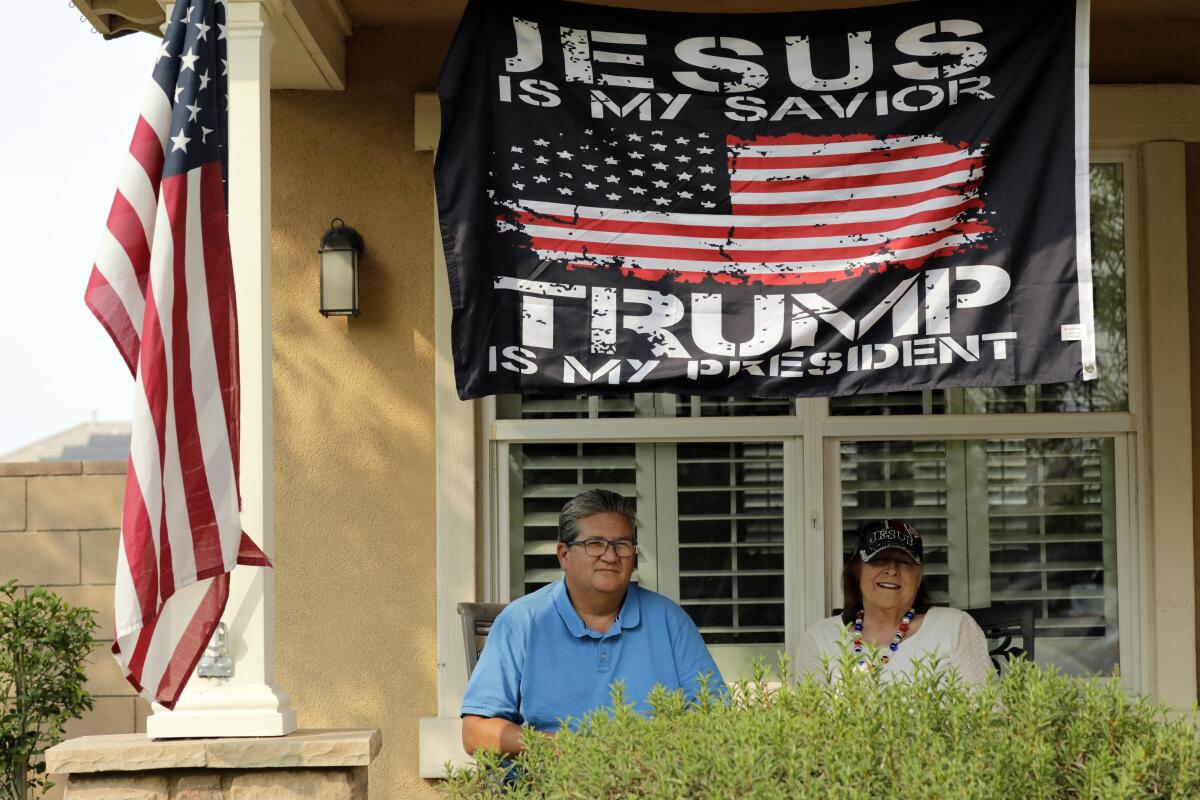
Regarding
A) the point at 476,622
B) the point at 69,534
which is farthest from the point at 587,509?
the point at 69,534

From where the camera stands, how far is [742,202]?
4.07 meters

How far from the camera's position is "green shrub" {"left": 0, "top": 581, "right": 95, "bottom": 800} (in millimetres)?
4836

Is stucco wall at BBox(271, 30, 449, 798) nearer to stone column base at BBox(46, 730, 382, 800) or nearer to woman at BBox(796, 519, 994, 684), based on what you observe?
stone column base at BBox(46, 730, 382, 800)

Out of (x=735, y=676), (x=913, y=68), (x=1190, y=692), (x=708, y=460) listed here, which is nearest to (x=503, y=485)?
(x=708, y=460)

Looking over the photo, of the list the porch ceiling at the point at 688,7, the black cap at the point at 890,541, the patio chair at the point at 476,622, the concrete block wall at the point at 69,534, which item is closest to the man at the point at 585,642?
the patio chair at the point at 476,622

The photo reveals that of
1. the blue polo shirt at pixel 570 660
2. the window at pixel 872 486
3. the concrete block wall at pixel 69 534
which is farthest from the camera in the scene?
the concrete block wall at pixel 69 534

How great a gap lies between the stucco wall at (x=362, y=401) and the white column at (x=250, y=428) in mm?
1113

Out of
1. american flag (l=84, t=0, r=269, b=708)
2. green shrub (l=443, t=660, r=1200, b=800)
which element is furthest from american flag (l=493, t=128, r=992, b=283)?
green shrub (l=443, t=660, r=1200, b=800)

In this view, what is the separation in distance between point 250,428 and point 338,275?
4.23 ft

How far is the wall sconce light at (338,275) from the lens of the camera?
4836 millimetres

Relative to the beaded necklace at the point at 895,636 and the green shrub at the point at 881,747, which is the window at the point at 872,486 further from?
the green shrub at the point at 881,747

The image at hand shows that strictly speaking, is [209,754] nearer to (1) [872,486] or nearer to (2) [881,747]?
(2) [881,747]

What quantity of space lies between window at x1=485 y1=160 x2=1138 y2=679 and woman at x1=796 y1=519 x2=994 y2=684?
437 millimetres

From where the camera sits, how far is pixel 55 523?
17.8 feet
